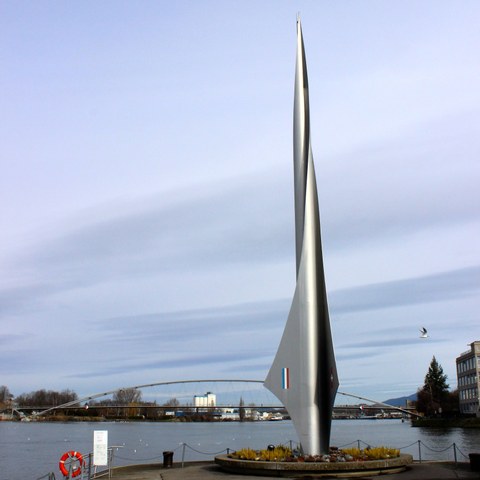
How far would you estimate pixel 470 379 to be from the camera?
9744 cm

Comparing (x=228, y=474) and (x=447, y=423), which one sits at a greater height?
(x=228, y=474)

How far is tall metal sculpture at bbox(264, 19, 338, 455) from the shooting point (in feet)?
67.6

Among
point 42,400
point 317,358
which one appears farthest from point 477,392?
point 42,400

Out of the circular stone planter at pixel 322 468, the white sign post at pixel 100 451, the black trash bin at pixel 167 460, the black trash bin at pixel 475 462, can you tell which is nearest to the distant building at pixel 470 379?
the black trash bin at pixel 475 462

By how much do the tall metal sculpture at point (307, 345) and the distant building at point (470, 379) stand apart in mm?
80029

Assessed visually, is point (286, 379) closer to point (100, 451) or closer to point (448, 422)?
point (100, 451)

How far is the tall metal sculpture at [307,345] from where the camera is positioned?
20.6 m

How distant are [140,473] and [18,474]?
56.5 ft

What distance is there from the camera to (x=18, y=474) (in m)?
35.0

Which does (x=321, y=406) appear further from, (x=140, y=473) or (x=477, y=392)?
(x=477, y=392)

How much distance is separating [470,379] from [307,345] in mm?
85667

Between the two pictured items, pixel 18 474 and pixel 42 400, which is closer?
pixel 18 474

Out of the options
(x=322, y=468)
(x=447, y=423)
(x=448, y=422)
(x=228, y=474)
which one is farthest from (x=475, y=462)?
(x=447, y=423)

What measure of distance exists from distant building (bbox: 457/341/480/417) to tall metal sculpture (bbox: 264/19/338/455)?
8003 centimetres
